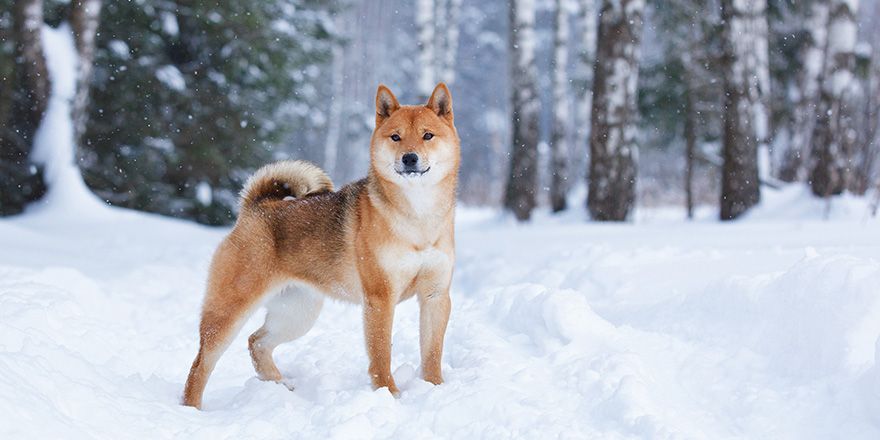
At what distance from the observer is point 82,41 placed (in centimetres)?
1021

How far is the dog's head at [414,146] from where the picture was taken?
12.1 ft

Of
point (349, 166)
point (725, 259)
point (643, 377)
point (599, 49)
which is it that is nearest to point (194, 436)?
point (643, 377)

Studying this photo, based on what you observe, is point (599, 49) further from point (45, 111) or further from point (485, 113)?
point (485, 113)

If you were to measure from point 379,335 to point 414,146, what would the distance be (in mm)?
1081

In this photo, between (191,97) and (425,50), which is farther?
(425,50)

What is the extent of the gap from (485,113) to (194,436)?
3642 centimetres

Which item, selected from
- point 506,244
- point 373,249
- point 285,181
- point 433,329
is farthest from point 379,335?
point 506,244

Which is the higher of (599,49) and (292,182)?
(599,49)

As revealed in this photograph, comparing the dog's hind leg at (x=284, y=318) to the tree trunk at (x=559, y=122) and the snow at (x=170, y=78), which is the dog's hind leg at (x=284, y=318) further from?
the snow at (x=170, y=78)

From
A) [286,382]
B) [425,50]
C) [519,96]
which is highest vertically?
[425,50]

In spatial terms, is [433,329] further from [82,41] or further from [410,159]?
[82,41]

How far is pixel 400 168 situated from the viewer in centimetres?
367

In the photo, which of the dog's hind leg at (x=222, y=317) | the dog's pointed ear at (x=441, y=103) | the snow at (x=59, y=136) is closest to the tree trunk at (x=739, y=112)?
the dog's pointed ear at (x=441, y=103)

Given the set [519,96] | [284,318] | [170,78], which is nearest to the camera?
[284,318]
